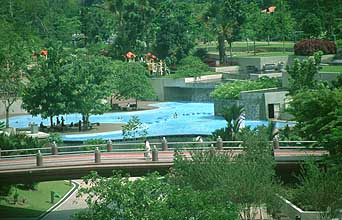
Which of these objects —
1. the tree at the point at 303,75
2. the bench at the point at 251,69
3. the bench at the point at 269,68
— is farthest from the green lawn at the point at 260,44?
the tree at the point at 303,75

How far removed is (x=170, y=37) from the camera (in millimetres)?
88312

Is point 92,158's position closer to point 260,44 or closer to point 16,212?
point 16,212

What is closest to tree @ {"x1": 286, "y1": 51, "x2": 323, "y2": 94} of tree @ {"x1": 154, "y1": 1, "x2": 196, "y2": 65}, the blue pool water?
the blue pool water

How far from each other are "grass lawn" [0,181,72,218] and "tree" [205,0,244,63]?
151ft

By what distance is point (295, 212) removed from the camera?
2919 cm

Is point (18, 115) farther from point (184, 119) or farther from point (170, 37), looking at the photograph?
point (170, 37)

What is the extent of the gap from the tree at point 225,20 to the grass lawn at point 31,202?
4605 centimetres

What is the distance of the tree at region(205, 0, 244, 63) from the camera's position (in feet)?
285

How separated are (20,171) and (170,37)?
182 ft

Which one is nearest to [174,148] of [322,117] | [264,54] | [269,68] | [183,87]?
[322,117]

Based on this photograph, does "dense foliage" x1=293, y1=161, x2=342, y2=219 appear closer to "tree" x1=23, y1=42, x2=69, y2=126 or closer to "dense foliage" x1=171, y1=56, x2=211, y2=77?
"tree" x1=23, y1=42, x2=69, y2=126

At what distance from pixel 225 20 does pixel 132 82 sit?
58.7 feet

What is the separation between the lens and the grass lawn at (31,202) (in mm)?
36991

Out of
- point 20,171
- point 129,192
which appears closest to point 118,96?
point 20,171
